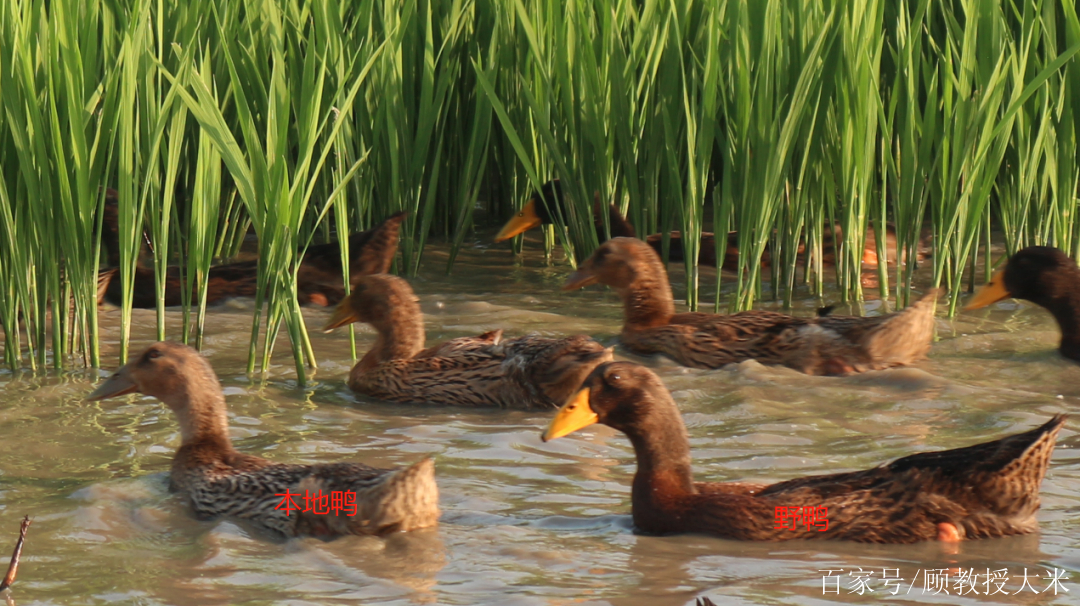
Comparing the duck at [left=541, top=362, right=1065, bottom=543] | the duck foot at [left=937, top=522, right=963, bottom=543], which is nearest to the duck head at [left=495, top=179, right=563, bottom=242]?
the duck at [left=541, top=362, right=1065, bottom=543]

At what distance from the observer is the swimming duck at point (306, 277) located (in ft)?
22.0

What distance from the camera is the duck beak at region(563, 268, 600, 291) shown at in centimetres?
638

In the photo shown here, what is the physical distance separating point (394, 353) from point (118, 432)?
3.94 ft

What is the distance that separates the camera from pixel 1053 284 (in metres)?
6.04

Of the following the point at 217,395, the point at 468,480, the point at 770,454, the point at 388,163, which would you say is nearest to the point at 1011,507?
the point at 770,454

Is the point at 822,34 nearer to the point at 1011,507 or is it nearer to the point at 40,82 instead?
the point at 1011,507

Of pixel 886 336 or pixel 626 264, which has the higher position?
pixel 626 264

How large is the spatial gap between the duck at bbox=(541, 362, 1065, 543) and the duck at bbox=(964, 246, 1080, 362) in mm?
2364

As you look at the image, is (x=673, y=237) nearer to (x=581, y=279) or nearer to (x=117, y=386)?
(x=581, y=279)

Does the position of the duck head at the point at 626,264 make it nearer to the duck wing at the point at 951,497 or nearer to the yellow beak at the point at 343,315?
the yellow beak at the point at 343,315

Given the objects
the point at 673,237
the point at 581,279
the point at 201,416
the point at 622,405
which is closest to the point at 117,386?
the point at 201,416

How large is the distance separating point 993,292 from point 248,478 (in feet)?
12.3

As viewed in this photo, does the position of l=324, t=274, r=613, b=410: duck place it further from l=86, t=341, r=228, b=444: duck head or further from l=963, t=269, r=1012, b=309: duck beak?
l=963, t=269, r=1012, b=309: duck beak

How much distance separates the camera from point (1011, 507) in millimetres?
3730
